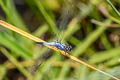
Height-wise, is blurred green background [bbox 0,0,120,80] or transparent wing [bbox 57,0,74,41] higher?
transparent wing [bbox 57,0,74,41]

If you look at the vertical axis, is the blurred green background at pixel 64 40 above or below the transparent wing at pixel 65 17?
below

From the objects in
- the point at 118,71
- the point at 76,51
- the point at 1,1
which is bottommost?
the point at 76,51

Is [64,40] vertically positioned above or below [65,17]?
below

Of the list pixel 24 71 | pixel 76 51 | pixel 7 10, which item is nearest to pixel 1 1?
pixel 7 10

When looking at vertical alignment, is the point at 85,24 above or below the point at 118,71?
below

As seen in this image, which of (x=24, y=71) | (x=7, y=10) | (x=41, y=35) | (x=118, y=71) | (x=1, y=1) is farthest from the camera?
(x=41, y=35)

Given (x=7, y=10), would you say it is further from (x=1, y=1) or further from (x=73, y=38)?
(x=73, y=38)

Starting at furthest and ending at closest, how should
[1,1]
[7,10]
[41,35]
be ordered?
[41,35] → [7,10] → [1,1]

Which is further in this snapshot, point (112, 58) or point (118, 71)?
point (112, 58)
